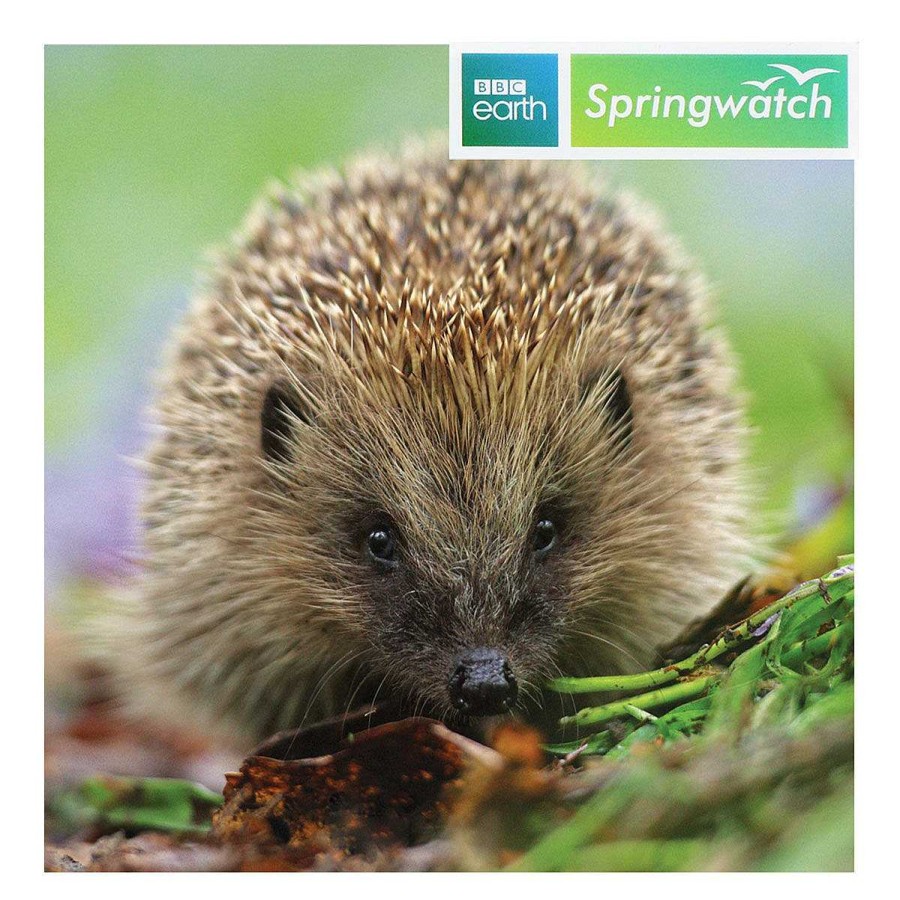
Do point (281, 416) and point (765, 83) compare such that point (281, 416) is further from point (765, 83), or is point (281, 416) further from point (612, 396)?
point (765, 83)

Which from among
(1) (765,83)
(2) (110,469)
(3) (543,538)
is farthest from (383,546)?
(1) (765,83)

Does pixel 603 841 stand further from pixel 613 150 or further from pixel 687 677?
pixel 613 150

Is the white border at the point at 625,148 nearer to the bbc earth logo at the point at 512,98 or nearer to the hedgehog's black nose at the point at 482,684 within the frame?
the bbc earth logo at the point at 512,98

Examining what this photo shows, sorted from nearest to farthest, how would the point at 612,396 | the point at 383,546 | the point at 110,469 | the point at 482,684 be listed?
the point at 482,684 < the point at 383,546 < the point at 612,396 < the point at 110,469

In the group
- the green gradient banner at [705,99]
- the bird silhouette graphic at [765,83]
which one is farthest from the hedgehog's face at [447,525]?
the bird silhouette graphic at [765,83]

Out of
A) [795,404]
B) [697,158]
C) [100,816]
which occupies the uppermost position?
[697,158]

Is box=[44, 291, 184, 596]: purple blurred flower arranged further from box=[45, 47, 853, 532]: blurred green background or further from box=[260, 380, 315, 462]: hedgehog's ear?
box=[260, 380, 315, 462]: hedgehog's ear
